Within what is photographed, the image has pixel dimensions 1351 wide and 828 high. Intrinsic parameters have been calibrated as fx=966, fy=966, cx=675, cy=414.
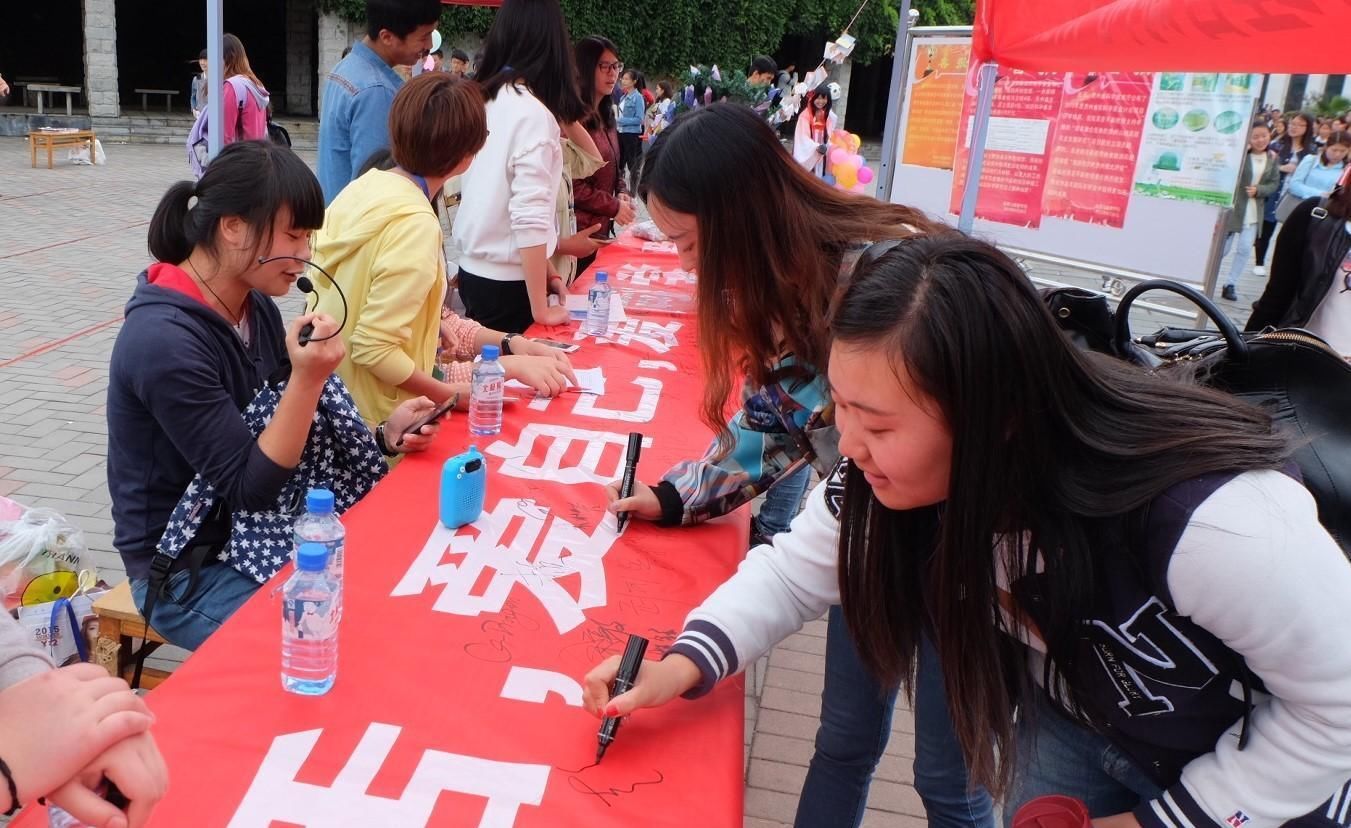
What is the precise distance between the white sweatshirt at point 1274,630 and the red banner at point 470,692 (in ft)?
1.81

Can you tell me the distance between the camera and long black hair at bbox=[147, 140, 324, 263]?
179 centimetres

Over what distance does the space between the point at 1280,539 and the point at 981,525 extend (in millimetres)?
275

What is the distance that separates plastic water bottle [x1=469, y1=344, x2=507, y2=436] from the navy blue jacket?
0.50m

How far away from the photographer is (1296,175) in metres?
8.54

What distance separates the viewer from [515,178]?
3121 millimetres

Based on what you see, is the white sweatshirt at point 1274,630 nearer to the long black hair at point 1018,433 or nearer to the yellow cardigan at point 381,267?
the long black hair at point 1018,433

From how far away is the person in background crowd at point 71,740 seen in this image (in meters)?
0.90

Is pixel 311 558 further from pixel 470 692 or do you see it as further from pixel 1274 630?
pixel 1274 630

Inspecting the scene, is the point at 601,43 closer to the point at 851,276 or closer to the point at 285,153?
the point at 285,153

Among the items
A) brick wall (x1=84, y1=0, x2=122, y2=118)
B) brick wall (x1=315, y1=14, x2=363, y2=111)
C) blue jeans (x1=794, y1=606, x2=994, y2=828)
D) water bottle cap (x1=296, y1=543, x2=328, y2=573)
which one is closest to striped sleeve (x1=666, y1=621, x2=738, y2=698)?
blue jeans (x1=794, y1=606, x2=994, y2=828)

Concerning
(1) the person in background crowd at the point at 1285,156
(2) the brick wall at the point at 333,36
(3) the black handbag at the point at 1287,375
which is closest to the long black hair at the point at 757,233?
(3) the black handbag at the point at 1287,375

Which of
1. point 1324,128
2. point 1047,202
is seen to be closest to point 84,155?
point 1047,202

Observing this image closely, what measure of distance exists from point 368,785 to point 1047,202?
18.4 ft

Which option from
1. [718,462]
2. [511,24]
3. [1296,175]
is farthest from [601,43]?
[1296,175]
